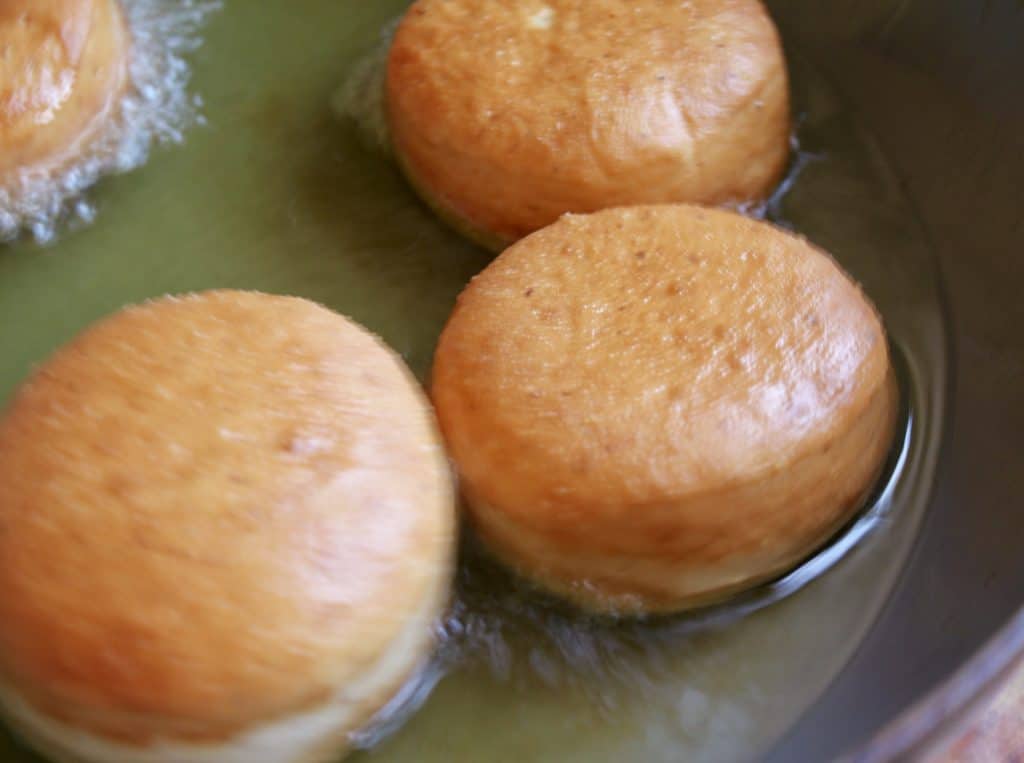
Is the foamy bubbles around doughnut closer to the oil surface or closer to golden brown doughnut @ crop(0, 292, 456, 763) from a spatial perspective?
the oil surface

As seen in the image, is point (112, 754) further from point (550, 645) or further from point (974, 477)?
point (974, 477)

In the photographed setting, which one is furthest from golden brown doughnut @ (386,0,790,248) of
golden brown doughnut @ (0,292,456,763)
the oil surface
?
golden brown doughnut @ (0,292,456,763)

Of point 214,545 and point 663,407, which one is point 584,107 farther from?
point 214,545

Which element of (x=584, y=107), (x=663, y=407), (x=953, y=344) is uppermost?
(x=584, y=107)

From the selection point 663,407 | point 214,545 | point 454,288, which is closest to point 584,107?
point 454,288

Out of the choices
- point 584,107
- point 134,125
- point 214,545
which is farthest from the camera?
point 134,125

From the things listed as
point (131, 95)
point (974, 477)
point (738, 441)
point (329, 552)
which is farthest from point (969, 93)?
point (131, 95)
